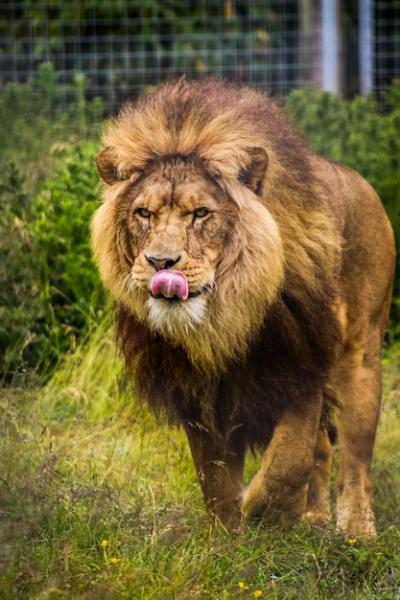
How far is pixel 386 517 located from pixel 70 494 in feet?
4.74

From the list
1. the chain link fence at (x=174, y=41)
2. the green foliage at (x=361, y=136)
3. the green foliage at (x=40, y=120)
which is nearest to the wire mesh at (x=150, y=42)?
the chain link fence at (x=174, y=41)

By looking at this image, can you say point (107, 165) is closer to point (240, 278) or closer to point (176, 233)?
point (176, 233)

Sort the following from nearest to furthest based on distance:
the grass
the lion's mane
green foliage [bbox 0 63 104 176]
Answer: the grass → the lion's mane → green foliage [bbox 0 63 104 176]

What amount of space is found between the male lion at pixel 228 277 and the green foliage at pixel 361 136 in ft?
9.57

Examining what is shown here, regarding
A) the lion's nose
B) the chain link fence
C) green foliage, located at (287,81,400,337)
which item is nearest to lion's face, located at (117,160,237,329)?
the lion's nose

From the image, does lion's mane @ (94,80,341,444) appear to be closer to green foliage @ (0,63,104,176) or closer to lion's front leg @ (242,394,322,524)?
lion's front leg @ (242,394,322,524)

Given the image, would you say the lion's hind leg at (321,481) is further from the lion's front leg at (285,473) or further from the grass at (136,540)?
the lion's front leg at (285,473)

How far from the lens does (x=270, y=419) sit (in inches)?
212

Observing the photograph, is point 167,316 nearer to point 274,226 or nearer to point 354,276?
point 274,226

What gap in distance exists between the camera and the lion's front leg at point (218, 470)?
5406 mm

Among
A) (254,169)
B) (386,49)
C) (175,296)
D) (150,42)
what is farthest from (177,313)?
(150,42)

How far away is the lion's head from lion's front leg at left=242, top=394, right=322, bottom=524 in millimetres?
414

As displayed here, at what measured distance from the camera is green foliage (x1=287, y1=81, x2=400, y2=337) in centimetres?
870

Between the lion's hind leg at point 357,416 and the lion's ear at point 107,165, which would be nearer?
the lion's ear at point 107,165
